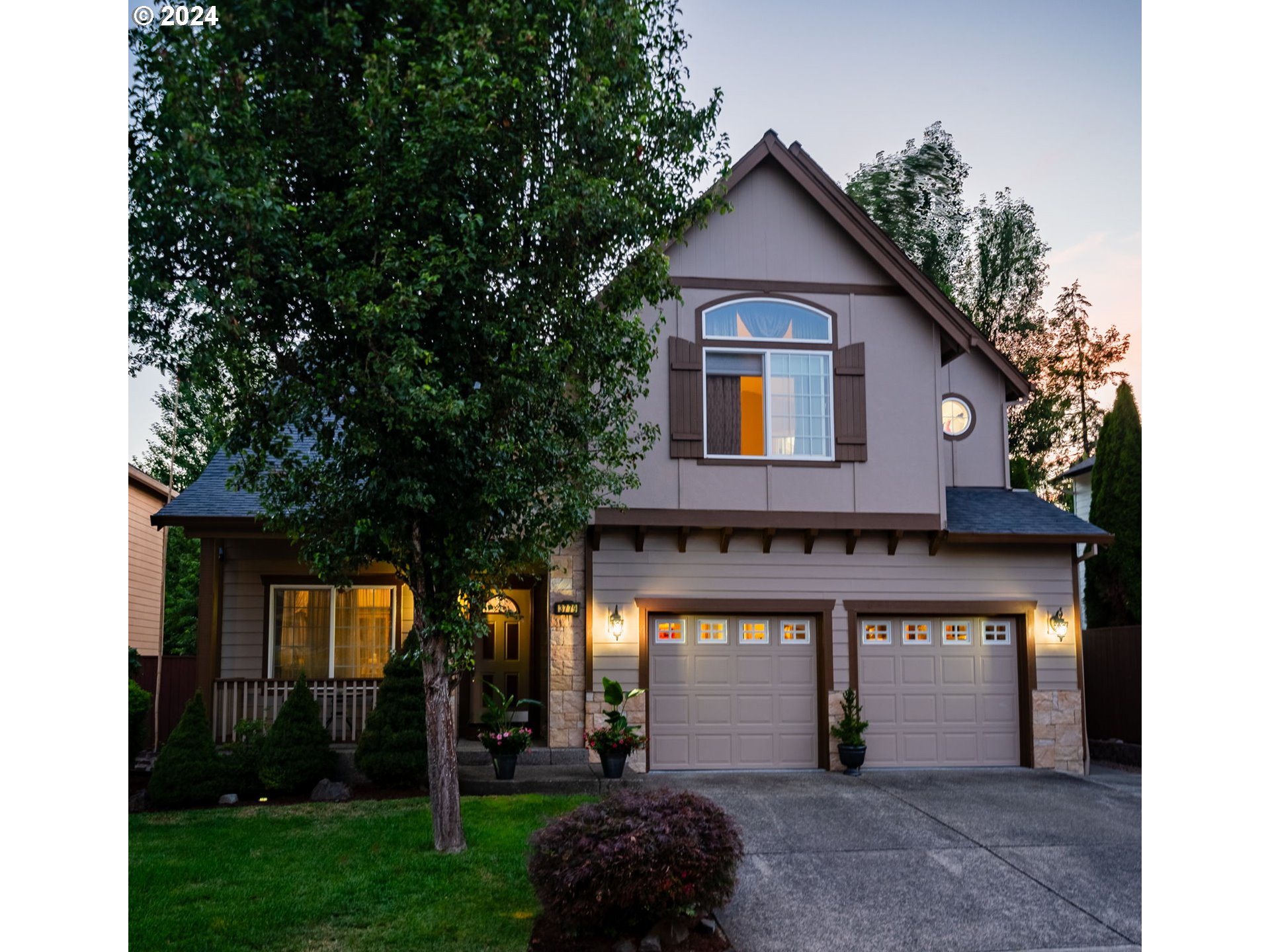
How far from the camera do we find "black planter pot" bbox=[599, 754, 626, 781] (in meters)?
9.64

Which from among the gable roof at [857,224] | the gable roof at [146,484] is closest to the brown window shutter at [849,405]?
the gable roof at [857,224]

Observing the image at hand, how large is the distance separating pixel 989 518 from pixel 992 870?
530 centimetres

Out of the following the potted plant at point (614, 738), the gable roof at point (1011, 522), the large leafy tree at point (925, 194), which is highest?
the large leafy tree at point (925, 194)

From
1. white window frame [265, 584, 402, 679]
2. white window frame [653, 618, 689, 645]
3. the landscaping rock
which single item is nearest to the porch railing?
white window frame [265, 584, 402, 679]

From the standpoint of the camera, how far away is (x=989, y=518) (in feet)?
37.0

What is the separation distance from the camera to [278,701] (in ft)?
35.2

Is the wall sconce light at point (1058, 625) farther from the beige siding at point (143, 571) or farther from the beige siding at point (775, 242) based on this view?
the beige siding at point (143, 571)

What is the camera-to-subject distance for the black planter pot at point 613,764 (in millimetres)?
9641

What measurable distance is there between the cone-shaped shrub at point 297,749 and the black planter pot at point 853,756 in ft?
17.1

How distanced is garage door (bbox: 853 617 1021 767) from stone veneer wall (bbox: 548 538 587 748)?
3.06m

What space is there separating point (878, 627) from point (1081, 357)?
14.1 metres
